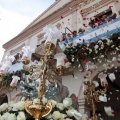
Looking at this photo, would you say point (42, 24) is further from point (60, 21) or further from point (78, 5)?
point (78, 5)

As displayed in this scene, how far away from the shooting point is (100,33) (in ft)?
17.4

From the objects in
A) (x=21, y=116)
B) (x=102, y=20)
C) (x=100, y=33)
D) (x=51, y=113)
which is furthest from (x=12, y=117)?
(x=102, y=20)

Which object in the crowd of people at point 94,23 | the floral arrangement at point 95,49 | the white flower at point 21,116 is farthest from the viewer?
the crowd of people at point 94,23

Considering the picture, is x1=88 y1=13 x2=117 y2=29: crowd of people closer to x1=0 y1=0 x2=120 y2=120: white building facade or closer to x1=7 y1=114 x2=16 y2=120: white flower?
x1=0 y1=0 x2=120 y2=120: white building facade

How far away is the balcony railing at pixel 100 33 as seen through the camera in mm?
4970

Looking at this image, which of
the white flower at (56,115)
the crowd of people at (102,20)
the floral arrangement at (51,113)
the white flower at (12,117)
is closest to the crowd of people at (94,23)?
the crowd of people at (102,20)

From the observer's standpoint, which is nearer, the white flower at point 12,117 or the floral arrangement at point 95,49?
the white flower at point 12,117

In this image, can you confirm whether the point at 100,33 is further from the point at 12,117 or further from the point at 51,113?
the point at 12,117

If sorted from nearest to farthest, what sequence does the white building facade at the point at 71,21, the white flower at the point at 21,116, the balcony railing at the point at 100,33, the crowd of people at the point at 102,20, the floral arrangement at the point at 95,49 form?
the white flower at the point at 21,116, the floral arrangement at the point at 95,49, the balcony railing at the point at 100,33, the white building facade at the point at 71,21, the crowd of people at the point at 102,20

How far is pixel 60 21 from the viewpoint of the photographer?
961 cm

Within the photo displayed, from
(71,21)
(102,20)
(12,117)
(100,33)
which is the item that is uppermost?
(71,21)

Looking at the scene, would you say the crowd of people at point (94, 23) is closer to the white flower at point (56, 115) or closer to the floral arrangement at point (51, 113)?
the floral arrangement at point (51, 113)

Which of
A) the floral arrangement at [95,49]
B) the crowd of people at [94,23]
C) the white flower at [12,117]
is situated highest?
the crowd of people at [94,23]

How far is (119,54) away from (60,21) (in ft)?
17.9
